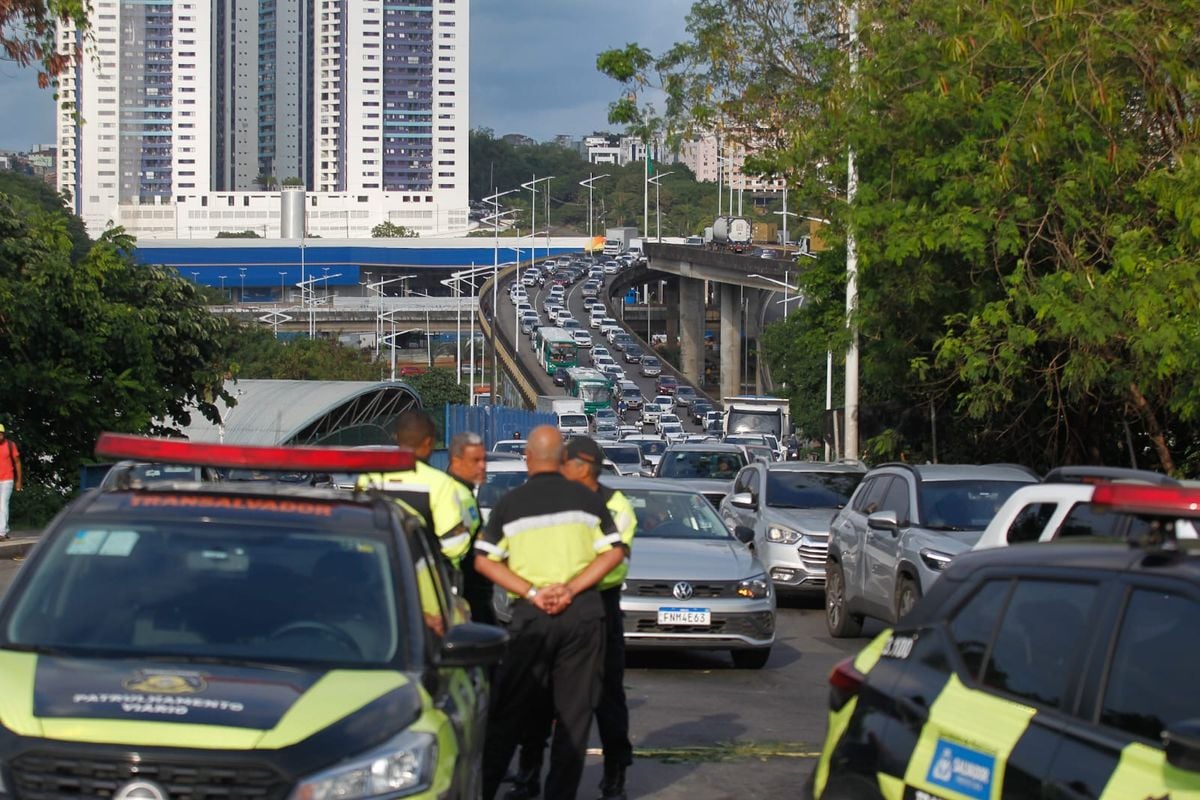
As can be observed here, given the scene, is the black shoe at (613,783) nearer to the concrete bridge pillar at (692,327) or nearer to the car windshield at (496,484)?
the car windshield at (496,484)

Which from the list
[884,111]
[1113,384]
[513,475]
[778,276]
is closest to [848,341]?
Answer: [884,111]

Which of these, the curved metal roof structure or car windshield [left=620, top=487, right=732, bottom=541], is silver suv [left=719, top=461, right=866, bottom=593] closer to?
car windshield [left=620, top=487, right=732, bottom=541]

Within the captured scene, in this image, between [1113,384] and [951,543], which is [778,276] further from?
[951,543]

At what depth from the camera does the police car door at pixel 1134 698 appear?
4.22 metres

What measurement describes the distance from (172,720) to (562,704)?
2.59 metres

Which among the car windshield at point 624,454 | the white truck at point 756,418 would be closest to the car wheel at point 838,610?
the car windshield at point 624,454

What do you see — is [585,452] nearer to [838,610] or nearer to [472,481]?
[472,481]

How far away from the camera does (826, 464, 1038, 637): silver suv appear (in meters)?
14.1

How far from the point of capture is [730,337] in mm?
117125

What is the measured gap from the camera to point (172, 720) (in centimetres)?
497

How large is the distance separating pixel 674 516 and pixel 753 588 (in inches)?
65.6

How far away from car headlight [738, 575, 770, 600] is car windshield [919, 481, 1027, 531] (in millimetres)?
1990

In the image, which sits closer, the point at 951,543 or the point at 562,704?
the point at 562,704

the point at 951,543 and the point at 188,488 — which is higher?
the point at 188,488
